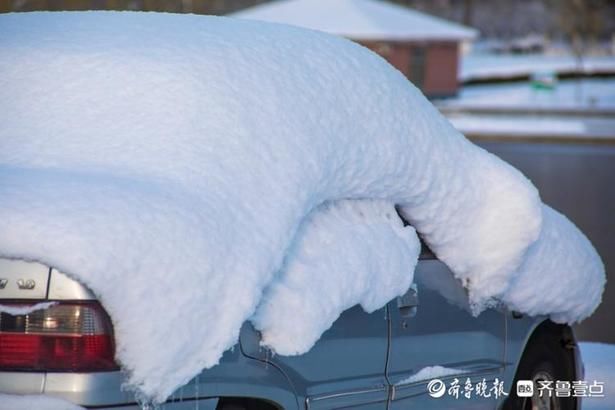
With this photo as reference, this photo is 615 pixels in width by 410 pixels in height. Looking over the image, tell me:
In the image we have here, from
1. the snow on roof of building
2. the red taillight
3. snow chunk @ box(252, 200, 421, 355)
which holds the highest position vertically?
the red taillight

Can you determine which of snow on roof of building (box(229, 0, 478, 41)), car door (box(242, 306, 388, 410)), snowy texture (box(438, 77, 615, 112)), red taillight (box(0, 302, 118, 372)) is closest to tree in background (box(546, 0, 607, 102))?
snowy texture (box(438, 77, 615, 112))

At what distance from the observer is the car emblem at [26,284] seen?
361cm

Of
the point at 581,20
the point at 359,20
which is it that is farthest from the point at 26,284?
the point at 581,20

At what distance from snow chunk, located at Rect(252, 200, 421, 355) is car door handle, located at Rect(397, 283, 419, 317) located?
0.07 metres

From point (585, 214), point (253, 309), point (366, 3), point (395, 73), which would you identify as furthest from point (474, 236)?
point (366, 3)

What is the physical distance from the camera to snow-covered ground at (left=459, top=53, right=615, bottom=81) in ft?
217

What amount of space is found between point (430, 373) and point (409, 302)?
0.32 meters

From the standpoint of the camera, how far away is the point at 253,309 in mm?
3873

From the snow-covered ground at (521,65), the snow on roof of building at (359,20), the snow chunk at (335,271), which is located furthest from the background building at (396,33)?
the snow chunk at (335,271)

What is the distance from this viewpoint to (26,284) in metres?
3.61

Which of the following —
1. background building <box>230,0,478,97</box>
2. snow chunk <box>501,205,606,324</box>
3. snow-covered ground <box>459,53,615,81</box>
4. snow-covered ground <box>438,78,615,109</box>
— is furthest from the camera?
snow-covered ground <box>459,53,615,81</box>

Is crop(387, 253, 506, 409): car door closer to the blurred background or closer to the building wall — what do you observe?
the blurred background

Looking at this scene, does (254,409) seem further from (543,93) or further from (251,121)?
(543,93)

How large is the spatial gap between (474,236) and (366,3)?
51.6 meters
